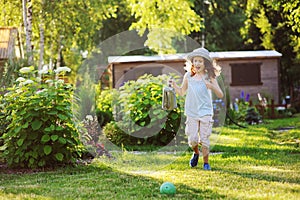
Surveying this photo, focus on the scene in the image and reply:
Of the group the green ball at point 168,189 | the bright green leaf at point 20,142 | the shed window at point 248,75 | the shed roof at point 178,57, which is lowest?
the green ball at point 168,189

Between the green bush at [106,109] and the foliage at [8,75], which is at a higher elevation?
the foliage at [8,75]

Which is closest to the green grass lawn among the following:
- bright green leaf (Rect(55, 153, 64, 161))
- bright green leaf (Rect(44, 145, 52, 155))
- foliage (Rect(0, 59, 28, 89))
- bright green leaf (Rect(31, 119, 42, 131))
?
bright green leaf (Rect(55, 153, 64, 161))

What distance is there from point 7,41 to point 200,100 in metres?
9.79

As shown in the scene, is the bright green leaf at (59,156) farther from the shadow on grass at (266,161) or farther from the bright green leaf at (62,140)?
the shadow on grass at (266,161)

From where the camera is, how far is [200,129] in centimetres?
696

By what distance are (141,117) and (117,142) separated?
0.64m

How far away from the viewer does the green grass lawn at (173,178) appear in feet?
17.2

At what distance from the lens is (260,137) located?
10938 mm

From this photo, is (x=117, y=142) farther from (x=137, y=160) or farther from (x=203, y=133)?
(x=203, y=133)

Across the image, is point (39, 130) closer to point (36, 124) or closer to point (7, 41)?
point (36, 124)

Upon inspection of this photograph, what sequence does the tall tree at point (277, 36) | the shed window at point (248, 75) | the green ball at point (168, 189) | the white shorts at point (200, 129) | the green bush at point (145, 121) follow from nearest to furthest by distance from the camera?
1. the green ball at point (168, 189)
2. the white shorts at point (200, 129)
3. the green bush at point (145, 121)
4. the shed window at point (248, 75)
5. the tall tree at point (277, 36)

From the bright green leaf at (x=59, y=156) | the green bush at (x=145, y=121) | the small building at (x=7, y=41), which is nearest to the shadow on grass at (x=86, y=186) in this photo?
the bright green leaf at (x=59, y=156)

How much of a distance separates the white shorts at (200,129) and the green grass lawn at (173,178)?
0.35 metres

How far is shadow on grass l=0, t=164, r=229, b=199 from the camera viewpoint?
5230 mm
